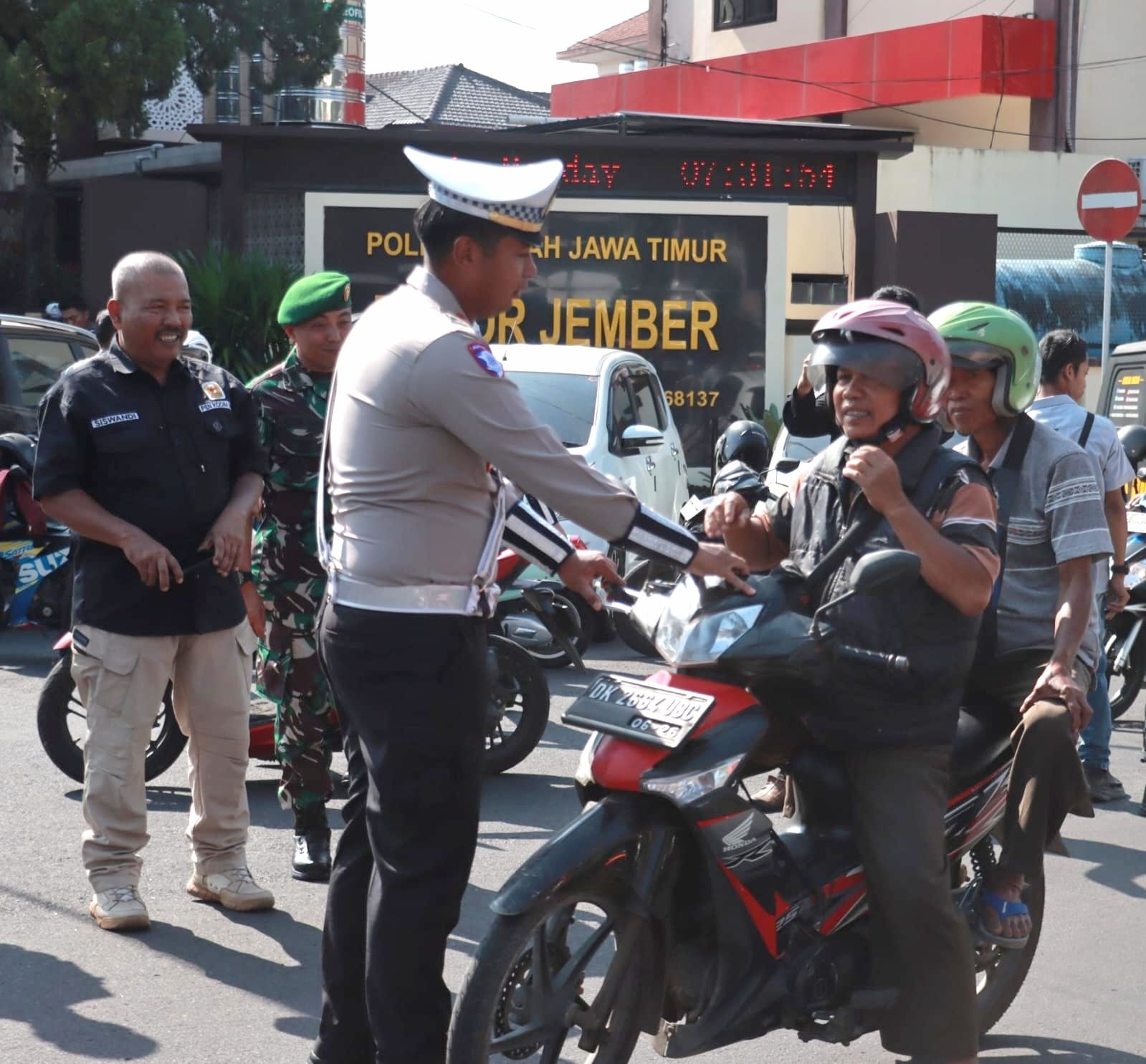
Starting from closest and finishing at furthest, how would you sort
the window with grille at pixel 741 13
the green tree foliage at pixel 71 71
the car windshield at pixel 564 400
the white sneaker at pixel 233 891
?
the white sneaker at pixel 233 891, the car windshield at pixel 564 400, the green tree foliage at pixel 71 71, the window with grille at pixel 741 13

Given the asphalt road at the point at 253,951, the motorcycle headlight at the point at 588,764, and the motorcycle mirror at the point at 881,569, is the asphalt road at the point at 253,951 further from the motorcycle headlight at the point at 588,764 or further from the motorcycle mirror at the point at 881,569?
the motorcycle mirror at the point at 881,569

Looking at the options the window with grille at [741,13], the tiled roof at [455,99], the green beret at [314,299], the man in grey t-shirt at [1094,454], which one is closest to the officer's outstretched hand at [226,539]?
the green beret at [314,299]

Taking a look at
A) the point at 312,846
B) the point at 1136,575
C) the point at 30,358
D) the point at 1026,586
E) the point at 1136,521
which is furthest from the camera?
the point at 30,358

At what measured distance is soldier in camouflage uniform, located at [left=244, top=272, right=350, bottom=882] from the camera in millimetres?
5504

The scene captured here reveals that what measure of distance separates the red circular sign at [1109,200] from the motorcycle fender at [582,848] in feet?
32.6

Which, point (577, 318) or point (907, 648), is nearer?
point (907, 648)

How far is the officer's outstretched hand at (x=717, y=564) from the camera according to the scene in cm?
323

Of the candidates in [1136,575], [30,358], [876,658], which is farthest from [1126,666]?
[30,358]

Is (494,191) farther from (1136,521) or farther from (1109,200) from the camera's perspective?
(1109,200)

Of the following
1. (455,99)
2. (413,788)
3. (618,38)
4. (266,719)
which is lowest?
(266,719)

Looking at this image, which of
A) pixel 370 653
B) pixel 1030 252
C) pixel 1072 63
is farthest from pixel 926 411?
pixel 1072 63

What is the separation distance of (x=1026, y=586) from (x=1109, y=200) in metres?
8.58

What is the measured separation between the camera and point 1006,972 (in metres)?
4.27

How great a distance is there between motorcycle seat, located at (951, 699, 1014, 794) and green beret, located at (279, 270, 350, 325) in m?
2.45
